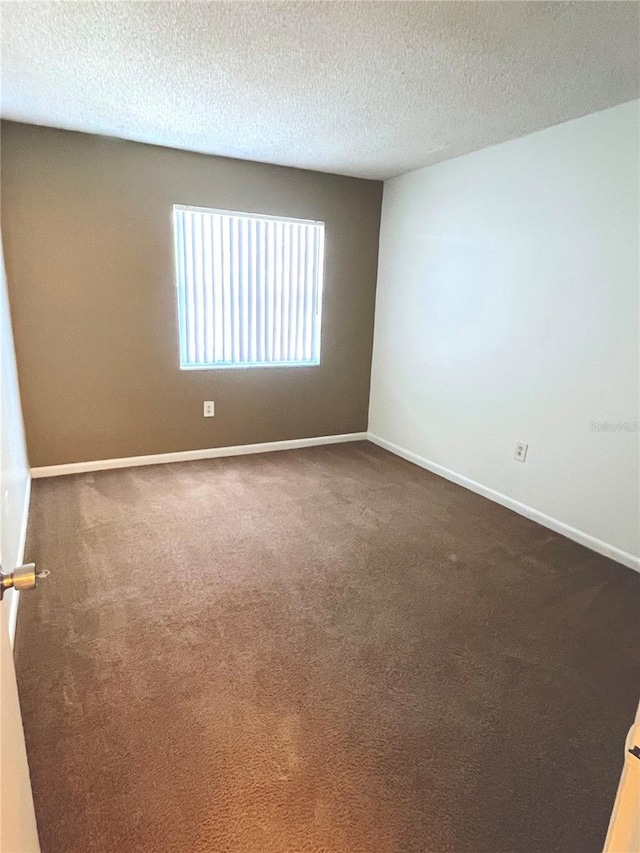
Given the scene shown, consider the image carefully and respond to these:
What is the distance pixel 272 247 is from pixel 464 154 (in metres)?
1.53

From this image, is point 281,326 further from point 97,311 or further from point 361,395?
point 97,311

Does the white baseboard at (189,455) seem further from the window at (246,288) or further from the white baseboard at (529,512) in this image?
the window at (246,288)

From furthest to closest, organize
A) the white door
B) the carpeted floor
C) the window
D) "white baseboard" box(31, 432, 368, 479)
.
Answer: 1. the window
2. "white baseboard" box(31, 432, 368, 479)
3. the carpeted floor
4. the white door

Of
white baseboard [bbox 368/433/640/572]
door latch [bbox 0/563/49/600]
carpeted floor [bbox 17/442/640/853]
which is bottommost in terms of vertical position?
carpeted floor [bbox 17/442/640/853]

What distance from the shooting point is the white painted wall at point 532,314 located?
2.49 metres

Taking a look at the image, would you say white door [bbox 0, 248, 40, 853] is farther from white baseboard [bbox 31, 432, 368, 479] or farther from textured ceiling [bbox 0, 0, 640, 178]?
textured ceiling [bbox 0, 0, 640, 178]

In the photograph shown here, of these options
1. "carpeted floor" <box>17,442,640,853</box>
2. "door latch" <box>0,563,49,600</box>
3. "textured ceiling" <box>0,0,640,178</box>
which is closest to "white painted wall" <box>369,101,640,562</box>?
"textured ceiling" <box>0,0,640,178</box>

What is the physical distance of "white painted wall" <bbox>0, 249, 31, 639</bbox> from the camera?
1.94m

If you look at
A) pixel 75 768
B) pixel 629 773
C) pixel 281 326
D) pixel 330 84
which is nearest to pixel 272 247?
pixel 281 326

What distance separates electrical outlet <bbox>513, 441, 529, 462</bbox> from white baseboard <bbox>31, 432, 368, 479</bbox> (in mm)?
1714

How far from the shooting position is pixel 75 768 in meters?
1.36

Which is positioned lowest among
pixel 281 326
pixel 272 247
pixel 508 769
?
pixel 508 769

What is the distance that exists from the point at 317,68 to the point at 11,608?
8.32ft

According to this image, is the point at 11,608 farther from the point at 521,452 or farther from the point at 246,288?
the point at 521,452
